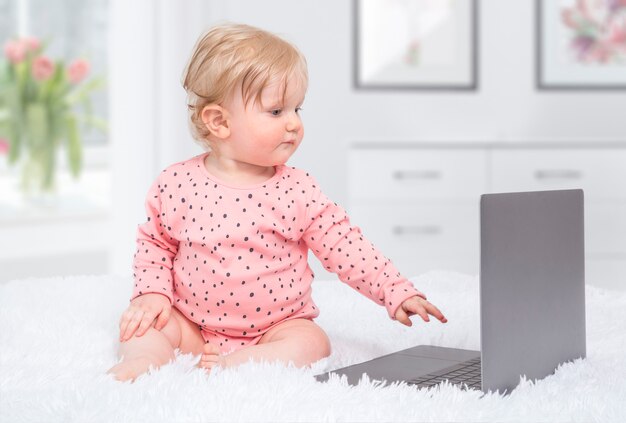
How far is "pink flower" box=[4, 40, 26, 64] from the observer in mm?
3881

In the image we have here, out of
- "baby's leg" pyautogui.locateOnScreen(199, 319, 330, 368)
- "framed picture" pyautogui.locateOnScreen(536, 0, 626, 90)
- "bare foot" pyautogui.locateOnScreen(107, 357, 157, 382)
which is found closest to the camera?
"bare foot" pyautogui.locateOnScreen(107, 357, 157, 382)

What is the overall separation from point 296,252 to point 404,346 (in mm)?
201

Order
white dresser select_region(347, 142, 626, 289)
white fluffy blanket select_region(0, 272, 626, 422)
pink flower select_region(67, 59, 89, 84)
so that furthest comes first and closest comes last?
pink flower select_region(67, 59, 89, 84)
white dresser select_region(347, 142, 626, 289)
white fluffy blanket select_region(0, 272, 626, 422)

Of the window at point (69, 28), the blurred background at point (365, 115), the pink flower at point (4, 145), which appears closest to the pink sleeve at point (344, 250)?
the blurred background at point (365, 115)

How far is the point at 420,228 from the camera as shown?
2957 millimetres

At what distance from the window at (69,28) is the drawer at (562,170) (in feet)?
6.77

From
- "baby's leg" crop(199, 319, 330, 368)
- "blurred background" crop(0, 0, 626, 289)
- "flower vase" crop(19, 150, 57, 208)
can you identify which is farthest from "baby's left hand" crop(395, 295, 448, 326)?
"flower vase" crop(19, 150, 57, 208)

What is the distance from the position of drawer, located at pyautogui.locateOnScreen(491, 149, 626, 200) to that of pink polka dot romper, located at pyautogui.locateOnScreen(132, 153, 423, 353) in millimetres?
1835

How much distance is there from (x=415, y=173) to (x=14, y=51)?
6.66 feet

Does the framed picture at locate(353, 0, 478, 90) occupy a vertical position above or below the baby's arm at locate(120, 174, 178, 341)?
above

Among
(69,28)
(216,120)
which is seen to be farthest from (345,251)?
(69,28)

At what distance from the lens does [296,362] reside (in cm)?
107

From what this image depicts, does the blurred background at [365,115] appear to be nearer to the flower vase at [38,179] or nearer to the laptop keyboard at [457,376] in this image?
the flower vase at [38,179]

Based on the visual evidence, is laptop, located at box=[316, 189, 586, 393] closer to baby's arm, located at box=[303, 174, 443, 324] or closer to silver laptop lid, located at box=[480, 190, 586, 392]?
silver laptop lid, located at box=[480, 190, 586, 392]
